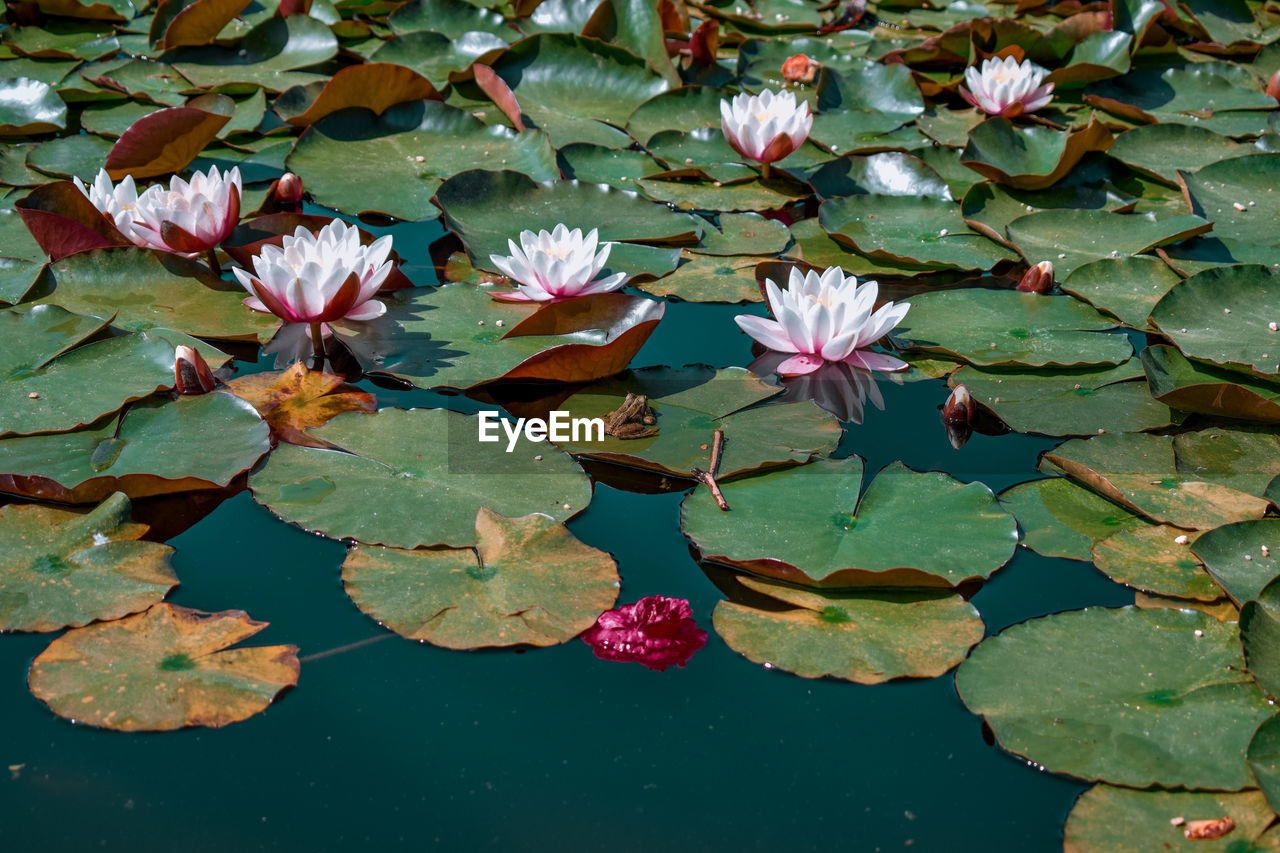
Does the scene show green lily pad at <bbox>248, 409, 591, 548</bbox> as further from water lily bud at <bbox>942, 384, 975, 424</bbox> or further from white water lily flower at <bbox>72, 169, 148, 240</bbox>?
white water lily flower at <bbox>72, 169, 148, 240</bbox>

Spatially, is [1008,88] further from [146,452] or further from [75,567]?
[75,567]

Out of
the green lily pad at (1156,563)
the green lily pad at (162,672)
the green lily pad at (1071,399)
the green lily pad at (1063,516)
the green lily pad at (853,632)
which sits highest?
the green lily pad at (162,672)

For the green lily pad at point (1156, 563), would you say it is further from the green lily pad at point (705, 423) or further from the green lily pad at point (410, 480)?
the green lily pad at point (410, 480)

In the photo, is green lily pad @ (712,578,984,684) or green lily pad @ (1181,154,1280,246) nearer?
green lily pad @ (712,578,984,684)

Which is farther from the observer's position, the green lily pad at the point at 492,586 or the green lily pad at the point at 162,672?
the green lily pad at the point at 492,586

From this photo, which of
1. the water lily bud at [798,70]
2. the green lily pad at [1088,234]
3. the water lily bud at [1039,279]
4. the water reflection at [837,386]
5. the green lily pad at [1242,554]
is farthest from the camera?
the water lily bud at [798,70]

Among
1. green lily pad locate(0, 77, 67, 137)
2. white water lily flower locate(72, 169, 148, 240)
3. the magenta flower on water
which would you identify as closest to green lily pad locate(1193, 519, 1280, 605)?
the magenta flower on water

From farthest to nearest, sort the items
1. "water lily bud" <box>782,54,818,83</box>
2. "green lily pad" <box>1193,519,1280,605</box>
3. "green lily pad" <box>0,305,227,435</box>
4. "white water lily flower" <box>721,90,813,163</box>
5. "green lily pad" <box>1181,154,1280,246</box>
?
"water lily bud" <box>782,54,818,83</box>
"white water lily flower" <box>721,90,813,163</box>
"green lily pad" <box>1181,154,1280,246</box>
"green lily pad" <box>0,305,227,435</box>
"green lily pad" <box>1193,519,1280,605</box>

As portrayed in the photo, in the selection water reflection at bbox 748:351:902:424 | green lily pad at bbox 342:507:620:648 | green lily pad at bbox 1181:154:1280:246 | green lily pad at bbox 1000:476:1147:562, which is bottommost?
water reflection at bbox 748:351:902:424

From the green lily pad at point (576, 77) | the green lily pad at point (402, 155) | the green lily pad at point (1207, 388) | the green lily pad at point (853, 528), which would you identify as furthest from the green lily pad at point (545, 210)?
the green lily pad at point (1207, 388)
